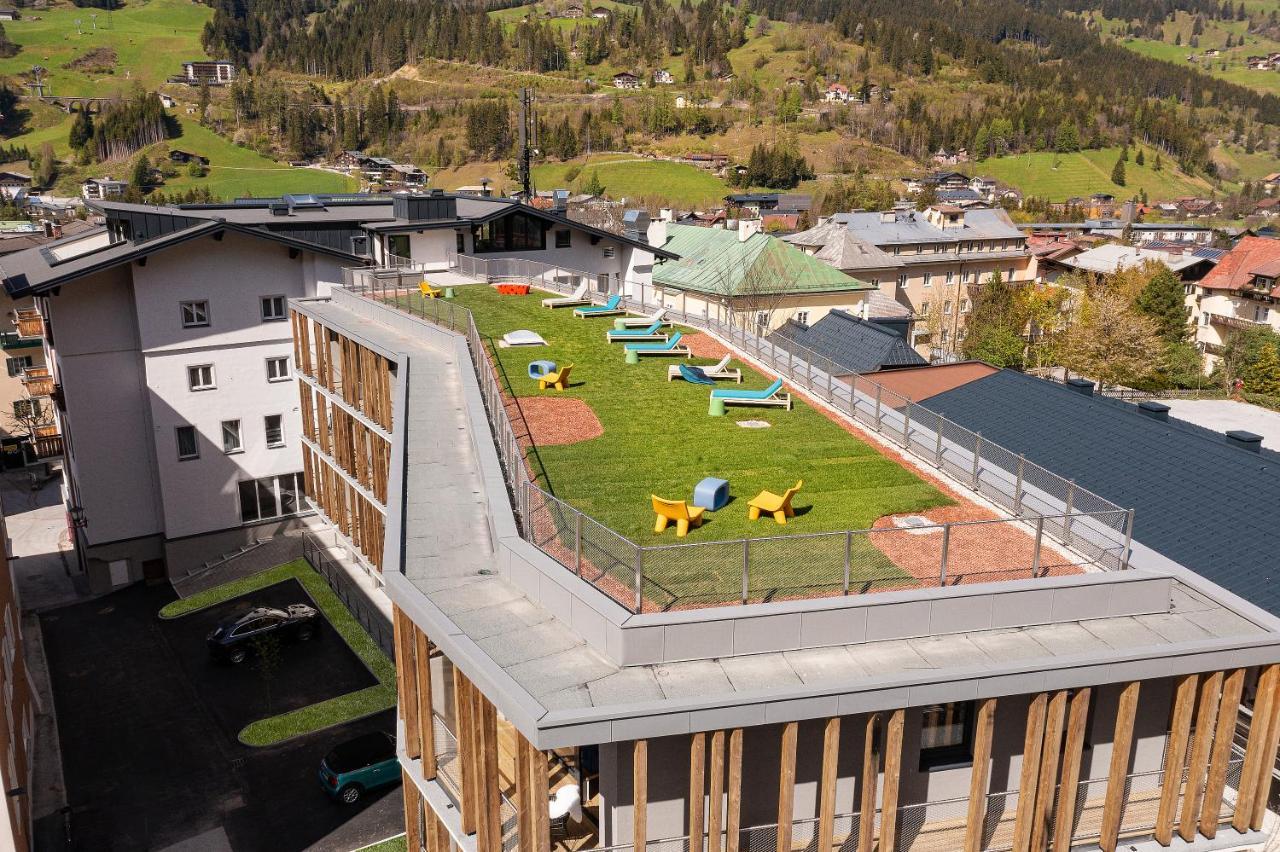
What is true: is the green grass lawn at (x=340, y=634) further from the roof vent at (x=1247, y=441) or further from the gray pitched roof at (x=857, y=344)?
the roof vent at (x=1247, y=441)

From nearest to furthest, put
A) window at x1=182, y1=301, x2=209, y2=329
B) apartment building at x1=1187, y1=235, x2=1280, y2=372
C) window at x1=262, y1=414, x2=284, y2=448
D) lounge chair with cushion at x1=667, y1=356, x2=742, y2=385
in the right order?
1. lounge chair with cushion at x1=667, y1=356, x2=742, y2=385
2. window at x1=182, y1=301, x2=209, y2=329
3. window at x1=262, y1=414, x2=284, y2=448
4. apartment building at x1=1187, y1=235, x2=1280, y2=372

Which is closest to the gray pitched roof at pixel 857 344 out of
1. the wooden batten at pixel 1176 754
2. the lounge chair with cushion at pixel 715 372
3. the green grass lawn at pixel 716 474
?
the lounge chair with cushion at pixel 715 372

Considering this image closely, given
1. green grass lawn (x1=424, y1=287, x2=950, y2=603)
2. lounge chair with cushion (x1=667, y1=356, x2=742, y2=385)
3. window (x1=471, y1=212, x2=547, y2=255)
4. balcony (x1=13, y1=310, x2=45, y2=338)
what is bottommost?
balcony (x1=13, y1=310, x2=45, y2=338)

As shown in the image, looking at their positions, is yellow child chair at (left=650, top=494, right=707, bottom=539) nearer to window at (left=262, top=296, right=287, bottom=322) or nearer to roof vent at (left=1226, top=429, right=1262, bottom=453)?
roof vent at (left=1226, top=429, right=1262, bottom=453)

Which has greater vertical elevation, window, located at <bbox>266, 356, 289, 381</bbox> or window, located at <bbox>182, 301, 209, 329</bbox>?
window, located at <bbox>182, 301, 209, 329</bbox>

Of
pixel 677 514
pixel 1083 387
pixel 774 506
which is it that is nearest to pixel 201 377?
pixel 677 514

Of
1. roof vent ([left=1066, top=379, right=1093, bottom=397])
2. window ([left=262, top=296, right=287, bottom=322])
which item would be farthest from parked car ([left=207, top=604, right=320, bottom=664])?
roof vent ([left=1066, top=379, right=1093, bottom=397])

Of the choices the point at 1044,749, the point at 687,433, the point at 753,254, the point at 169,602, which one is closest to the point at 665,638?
the point at 1044,749
